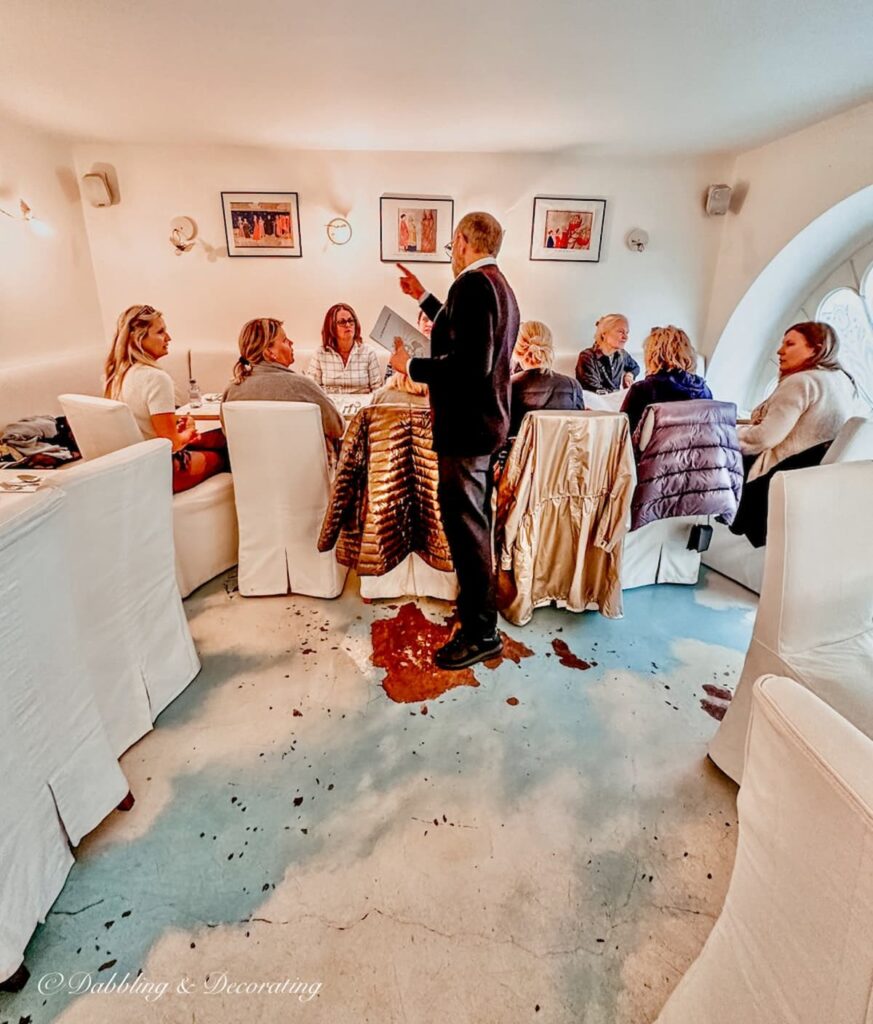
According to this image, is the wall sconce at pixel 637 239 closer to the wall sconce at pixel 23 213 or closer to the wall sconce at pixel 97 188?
the wall sconce at pixel 97 188

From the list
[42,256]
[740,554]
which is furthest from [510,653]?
[42,256]

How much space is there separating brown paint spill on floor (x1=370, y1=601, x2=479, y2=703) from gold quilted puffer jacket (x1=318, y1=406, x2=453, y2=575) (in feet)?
0.97

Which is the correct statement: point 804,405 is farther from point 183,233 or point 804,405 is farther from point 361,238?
point 183,233

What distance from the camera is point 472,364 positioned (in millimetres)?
1622

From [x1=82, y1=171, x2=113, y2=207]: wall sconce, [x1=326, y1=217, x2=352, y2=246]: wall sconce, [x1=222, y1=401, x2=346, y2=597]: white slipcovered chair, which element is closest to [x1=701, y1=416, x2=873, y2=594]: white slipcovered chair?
[x1=222, y1=401, x2=346, y2=597]: white slipcovered chair

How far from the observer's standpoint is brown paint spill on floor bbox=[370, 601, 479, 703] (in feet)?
6.18

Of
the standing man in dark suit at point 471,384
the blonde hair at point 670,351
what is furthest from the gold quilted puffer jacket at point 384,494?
the blonde hair at point 670,351

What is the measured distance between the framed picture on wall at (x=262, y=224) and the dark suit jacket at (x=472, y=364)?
316cm

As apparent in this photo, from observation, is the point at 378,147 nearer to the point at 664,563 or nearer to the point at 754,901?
the point at 664,563

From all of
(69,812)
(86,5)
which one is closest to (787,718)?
(69,812)

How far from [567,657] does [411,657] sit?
61cm

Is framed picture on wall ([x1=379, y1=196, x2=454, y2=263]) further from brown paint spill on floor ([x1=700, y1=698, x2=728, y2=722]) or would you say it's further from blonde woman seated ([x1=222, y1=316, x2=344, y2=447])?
brown paint spill on floor ([x1=700, y1=698, x2=728, y2=722])

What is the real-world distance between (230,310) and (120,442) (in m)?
2.82

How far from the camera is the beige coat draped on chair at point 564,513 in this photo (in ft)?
6.63
